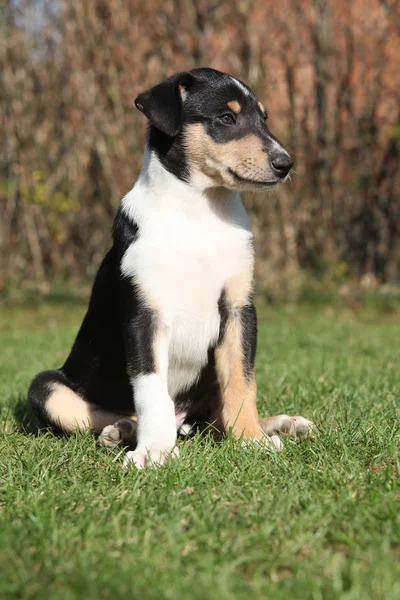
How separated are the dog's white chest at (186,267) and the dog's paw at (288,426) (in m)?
0.44

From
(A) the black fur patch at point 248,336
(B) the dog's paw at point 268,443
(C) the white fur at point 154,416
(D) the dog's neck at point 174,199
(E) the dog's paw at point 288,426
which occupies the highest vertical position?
(D) the dog's neck at point 174,199

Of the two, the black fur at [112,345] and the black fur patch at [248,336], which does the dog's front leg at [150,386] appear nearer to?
the black fur at [112,345]

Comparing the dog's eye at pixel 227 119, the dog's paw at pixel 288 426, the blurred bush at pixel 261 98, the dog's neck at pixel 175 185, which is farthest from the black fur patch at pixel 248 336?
the blurred bush at pixel 261 98

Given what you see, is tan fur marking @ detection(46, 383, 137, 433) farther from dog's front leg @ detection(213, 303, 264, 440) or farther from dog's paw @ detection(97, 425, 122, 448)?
dog's front leg @ detection(213, 303, 264, 440)

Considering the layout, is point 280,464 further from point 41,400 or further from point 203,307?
point 41,400

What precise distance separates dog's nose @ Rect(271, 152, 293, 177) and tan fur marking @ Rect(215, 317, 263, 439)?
69 cm

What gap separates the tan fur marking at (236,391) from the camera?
133 inches

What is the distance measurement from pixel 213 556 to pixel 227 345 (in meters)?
1.37

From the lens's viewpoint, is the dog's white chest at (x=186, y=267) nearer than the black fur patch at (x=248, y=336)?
Yes

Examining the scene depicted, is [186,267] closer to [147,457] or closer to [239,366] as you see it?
[239,366]

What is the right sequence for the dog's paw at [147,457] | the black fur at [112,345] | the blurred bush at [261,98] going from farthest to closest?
the blurred bush at [261,98]
the black fur at [112,345]
the dog's paw at [147,457]

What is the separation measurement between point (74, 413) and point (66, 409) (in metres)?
0.04

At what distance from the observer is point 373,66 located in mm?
9047

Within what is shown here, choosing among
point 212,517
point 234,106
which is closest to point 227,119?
point 234,106
